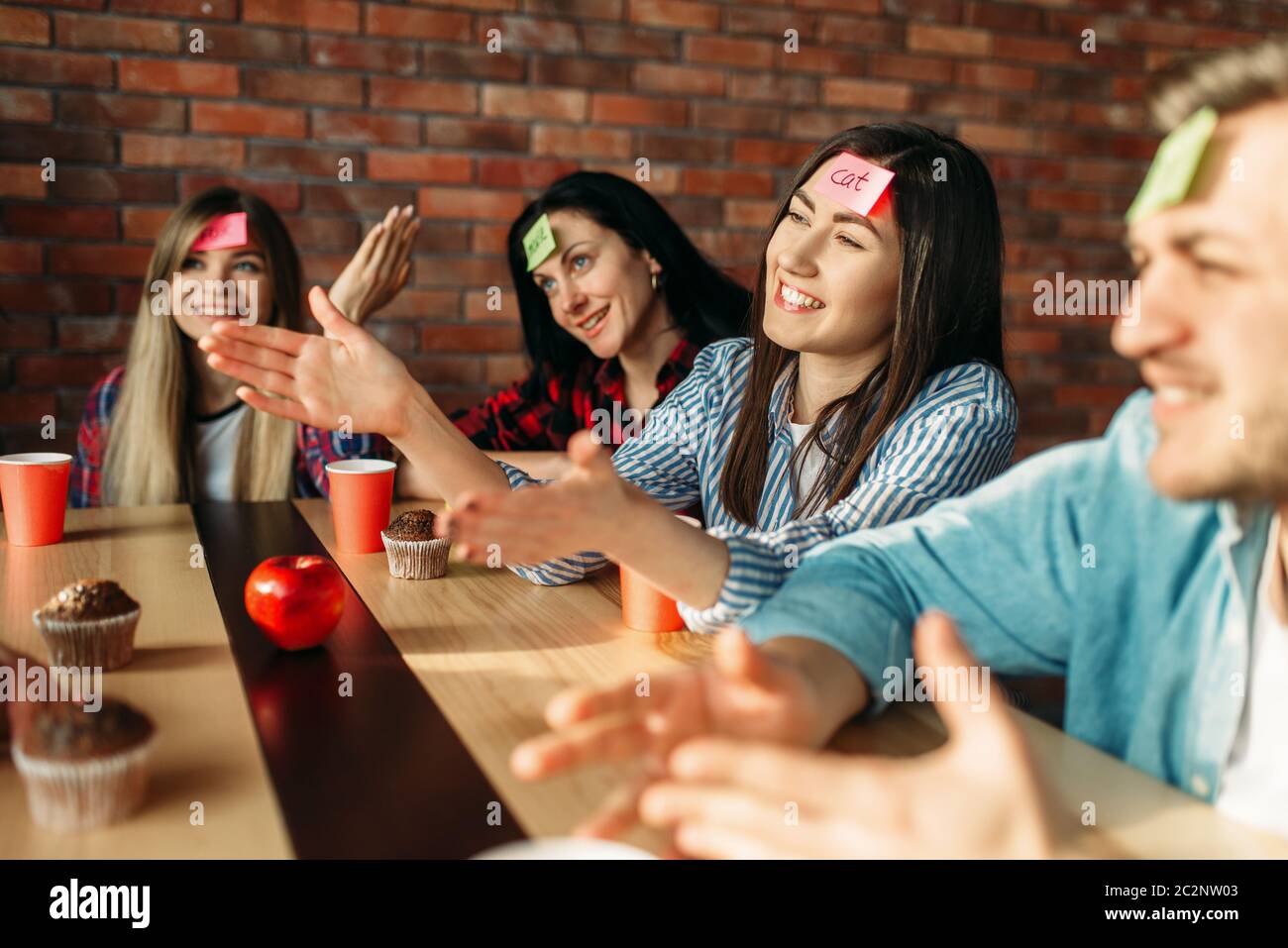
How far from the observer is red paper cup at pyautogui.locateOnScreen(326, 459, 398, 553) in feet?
4.86

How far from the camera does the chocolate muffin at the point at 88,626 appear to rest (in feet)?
3.26

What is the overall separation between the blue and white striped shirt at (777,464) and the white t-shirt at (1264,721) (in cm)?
43

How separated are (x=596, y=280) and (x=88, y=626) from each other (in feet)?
4.93

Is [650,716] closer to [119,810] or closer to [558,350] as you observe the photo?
[119,810]

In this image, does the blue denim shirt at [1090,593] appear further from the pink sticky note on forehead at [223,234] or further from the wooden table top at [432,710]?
the pink sticky note on forehead at [223,234]

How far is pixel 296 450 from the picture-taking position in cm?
222

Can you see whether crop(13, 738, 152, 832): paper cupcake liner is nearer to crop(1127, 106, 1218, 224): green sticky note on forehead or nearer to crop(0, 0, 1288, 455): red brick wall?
crop(1127, 106, 1218, 224): green sticky note on forehead

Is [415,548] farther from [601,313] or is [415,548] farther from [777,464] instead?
[601,313]

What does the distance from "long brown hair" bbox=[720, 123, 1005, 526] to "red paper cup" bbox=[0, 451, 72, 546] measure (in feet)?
3.02

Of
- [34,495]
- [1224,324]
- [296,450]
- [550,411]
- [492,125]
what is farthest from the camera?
[492,125]

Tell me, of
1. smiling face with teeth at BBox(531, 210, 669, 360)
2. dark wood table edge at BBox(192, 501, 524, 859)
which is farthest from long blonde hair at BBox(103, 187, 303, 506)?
dark wood table edge at BBox(192, 501, 524, 859)

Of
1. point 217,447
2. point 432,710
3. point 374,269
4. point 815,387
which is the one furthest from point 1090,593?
point 217,447
